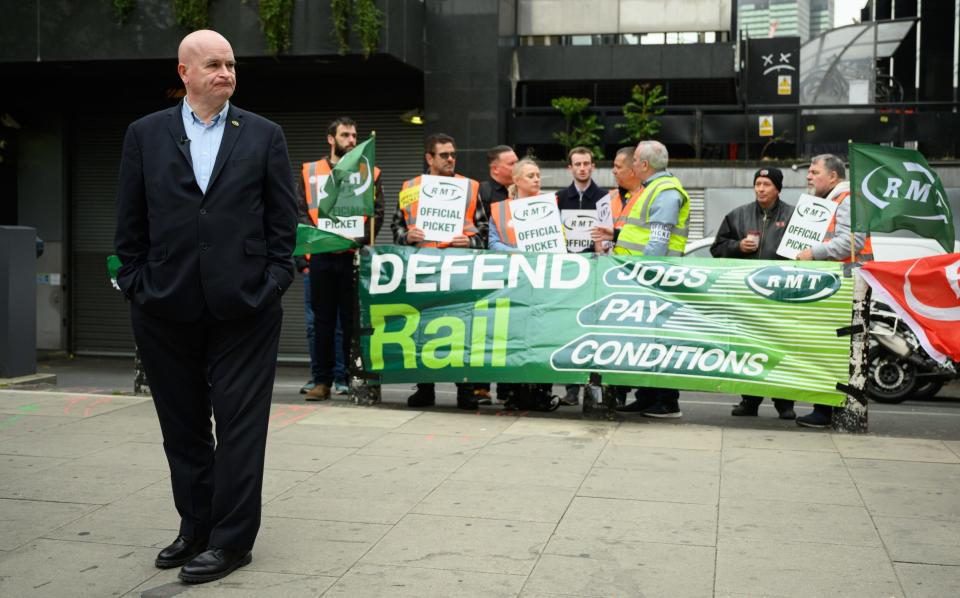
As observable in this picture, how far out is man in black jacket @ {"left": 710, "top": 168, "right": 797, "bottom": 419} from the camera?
898cm

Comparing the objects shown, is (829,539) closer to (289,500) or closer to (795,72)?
(289,500)

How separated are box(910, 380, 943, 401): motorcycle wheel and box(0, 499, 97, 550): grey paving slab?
888 cm

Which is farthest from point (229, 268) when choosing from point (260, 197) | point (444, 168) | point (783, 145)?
point (783, 145)

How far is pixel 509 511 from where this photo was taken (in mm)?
5543

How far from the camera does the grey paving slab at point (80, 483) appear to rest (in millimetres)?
5789

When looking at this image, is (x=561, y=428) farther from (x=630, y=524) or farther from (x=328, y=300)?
(x=630, y=524)

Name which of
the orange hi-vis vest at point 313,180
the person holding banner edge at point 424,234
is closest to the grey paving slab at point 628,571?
the person holding banner edge at point 424,234

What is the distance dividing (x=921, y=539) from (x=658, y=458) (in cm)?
206

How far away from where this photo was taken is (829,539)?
5.11m

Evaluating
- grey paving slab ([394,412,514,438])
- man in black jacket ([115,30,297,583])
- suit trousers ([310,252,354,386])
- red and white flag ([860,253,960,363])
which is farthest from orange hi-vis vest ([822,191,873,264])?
man in black jacket ([115,30,297,583])

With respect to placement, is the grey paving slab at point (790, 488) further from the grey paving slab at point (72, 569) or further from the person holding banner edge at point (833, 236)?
the grey paving slab at point (72, 569)

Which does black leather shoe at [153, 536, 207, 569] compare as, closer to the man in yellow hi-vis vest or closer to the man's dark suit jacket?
the man's dark suit jacket

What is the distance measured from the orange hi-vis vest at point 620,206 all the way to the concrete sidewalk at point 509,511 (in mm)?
1787

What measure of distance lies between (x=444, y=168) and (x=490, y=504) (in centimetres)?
413
